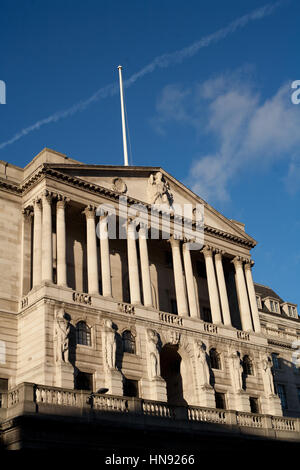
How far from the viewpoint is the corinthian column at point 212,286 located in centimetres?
5667

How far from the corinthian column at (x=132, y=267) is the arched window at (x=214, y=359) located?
8.27 meters

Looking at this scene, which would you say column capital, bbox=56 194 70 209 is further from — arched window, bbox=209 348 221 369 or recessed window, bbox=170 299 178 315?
arched window, bbox=209 348 221 369

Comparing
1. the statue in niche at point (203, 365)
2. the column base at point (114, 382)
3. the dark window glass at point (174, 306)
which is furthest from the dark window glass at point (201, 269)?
the column base at point (114, 382)

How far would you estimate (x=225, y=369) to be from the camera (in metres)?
53.8

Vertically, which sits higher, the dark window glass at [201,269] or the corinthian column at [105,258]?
the dark window glass at [201,269]

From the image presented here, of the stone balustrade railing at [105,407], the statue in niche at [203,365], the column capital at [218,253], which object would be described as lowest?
the stone balustrade railing at [105,407]

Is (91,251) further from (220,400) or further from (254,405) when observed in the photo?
A: (254,405)

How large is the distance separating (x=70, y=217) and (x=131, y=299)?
341 inches

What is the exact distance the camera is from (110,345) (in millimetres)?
46000

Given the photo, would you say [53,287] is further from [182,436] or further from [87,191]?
[182,436]

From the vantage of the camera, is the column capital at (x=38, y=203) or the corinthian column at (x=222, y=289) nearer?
the column capital at (x=38, y=203)

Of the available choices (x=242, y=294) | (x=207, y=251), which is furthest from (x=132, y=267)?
(x=242, y=294)
